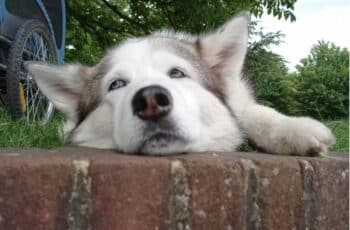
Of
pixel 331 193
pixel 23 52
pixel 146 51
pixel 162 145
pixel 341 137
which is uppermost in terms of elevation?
pixel 23 52

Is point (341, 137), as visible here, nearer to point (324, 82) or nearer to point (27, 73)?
point (27, 73)

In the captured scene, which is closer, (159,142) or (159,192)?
(159,192)

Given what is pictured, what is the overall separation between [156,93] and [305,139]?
0.78 m

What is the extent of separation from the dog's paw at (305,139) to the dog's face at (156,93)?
0.37 meters

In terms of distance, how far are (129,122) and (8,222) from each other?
0.84 metres

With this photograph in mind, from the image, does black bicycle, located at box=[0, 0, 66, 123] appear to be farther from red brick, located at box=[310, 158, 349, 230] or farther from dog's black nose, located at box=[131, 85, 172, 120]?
red brick, located at box=[310, 158, 349, 230]

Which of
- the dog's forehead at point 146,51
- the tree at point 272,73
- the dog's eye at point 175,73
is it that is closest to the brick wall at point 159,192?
the dog's eye at point 175,73

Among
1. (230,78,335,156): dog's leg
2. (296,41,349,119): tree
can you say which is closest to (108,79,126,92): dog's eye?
(230,78,335,156): dog's leg

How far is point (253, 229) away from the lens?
2320 mm

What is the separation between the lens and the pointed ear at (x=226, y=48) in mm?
3531

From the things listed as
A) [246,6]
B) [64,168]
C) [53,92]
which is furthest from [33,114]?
[246,6]

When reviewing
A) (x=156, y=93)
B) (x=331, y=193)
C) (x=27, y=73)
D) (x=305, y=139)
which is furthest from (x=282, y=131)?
(x=27, y=73)

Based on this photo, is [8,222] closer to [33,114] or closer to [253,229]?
[253,229]

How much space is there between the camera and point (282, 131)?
305 centimetres
